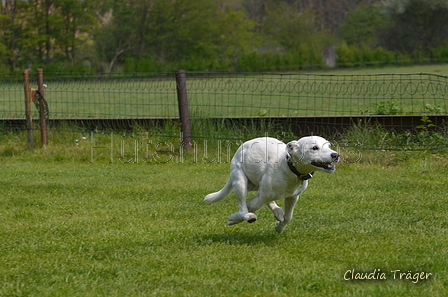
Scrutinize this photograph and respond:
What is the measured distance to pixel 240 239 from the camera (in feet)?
16.9

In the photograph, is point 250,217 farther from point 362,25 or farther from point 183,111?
point 362,25

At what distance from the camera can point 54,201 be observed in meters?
6.90

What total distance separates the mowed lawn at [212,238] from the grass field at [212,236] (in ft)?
0.04

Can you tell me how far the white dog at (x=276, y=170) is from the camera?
436cm

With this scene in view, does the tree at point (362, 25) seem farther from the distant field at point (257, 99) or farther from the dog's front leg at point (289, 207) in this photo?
the dog's front leg at point (289, 207)

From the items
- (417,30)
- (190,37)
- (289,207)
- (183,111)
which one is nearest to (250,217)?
(289,207)

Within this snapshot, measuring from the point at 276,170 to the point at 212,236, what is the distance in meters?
1.02

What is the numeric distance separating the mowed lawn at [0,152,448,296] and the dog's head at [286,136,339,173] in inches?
30.7

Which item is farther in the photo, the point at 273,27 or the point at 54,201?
the point at 273,27

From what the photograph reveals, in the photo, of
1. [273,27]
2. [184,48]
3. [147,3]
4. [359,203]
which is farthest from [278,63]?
[359,203]

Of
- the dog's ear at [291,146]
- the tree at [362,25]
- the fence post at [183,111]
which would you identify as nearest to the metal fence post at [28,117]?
the fence post at [183,111]

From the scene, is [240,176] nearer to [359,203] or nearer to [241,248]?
[241,248]

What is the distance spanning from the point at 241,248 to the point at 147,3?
51958 mm

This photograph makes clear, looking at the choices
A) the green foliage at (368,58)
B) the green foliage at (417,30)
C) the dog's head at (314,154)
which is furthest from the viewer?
the green foliage at (417,30)
